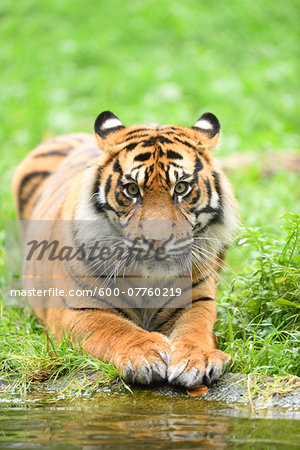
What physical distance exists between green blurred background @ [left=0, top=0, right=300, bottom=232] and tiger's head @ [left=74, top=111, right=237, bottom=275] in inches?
158

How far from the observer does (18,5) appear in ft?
48.7

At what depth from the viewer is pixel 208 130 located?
14.9 feet

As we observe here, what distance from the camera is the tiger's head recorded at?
3.94 meters

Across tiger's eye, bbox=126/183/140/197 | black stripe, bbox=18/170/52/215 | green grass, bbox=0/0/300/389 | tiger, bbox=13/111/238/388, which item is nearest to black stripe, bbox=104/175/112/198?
tiger, bbox=13/111/238/388

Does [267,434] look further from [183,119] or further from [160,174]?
[183,119]

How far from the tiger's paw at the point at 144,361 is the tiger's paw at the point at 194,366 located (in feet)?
0.17

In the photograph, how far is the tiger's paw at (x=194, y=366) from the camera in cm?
357

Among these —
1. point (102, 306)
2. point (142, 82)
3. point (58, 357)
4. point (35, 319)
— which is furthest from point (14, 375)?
point (142, 82)

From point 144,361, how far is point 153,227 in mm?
754

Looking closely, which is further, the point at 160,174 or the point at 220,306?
the point at 220,306

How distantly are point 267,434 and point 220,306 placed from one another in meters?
1.70

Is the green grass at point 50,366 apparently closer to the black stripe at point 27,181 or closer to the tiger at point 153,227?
the tiger at point 153,227

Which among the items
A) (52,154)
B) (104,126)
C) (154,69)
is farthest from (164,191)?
(154,69)

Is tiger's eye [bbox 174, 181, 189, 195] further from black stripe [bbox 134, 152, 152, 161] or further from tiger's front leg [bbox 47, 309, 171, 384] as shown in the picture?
tiger's front leg [bbox 47, 309, 171, 384]
